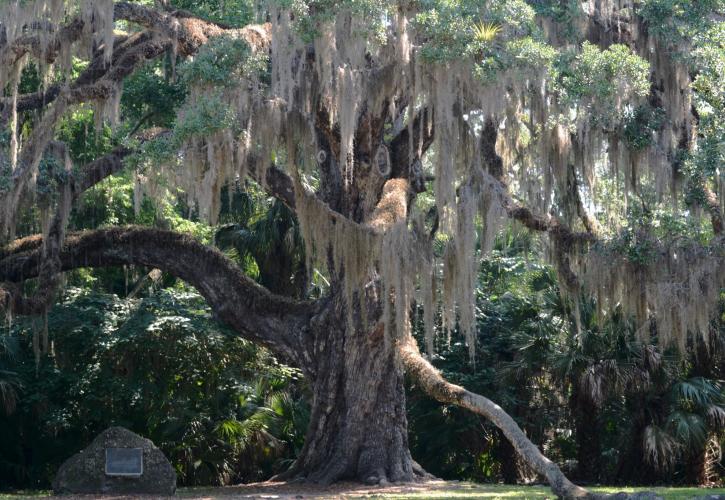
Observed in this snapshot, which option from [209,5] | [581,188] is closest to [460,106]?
[581,188]

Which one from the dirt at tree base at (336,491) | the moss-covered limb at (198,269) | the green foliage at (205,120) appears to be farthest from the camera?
the moss-covered limb at (198,269)

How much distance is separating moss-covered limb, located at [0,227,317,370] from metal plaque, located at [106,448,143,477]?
3178 mm

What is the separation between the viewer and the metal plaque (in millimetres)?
12625

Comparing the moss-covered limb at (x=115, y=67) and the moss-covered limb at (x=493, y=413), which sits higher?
the moss-covered limb at (x=115, y=67)

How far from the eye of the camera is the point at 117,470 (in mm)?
12625

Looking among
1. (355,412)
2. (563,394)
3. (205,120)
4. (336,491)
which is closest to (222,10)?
(205,120)

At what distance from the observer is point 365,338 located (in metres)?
14.6

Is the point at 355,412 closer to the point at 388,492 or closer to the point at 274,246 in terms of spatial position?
the point at 388,492

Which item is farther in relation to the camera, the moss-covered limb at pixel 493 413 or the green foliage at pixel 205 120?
the green foliage at pixel 205 120

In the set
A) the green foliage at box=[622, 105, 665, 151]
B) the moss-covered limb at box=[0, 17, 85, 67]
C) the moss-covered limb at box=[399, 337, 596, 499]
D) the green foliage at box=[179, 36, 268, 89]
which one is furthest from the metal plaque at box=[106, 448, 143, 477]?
the green foliage at box=[622, 105, 665, 151]

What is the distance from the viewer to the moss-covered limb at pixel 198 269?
1534 cm

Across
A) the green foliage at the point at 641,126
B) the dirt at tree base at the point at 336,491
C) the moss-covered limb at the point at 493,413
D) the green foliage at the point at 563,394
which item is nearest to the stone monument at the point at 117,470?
the dirt at tree base at the point at 336,491

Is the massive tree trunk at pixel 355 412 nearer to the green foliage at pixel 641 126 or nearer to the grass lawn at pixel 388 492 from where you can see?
the grass lawn at pixel 388 492

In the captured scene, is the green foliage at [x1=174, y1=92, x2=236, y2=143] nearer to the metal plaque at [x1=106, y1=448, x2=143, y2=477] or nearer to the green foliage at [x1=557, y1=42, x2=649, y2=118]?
the metal plaque at [x1=106, y1=448, x2=143, y2=477]
